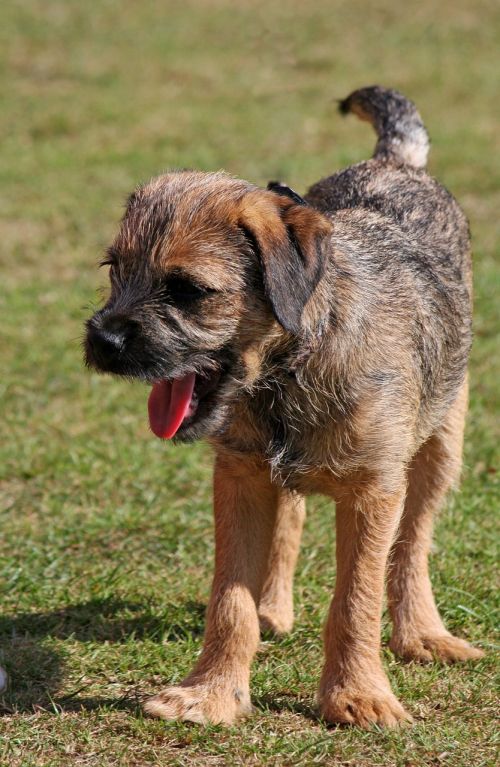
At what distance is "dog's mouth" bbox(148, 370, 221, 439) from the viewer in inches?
158

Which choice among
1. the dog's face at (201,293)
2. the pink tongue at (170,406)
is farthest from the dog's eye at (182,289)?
the pink tongue at (170,406)

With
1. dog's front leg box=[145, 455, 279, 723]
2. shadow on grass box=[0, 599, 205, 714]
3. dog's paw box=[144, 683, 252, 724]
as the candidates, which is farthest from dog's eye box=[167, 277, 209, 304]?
shadow on grass box=[0, 599, 205, 714]

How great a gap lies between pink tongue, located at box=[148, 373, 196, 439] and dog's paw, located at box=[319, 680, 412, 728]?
1.16 m

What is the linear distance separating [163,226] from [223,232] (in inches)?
8.1

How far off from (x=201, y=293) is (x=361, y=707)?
1.61 m

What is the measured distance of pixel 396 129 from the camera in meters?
6.08

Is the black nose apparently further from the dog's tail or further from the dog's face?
the dog's tail

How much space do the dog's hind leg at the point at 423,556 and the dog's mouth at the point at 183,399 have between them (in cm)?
127

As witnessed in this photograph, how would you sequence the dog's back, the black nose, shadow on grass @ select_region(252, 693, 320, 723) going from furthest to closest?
the dog's back
shadow on grass @ select_region(252, 693, 320, 723)
the black nose

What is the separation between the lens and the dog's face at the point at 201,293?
151 inches

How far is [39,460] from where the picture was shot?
6.76m

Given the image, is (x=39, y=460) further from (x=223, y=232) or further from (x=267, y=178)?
(x=267, y=178)

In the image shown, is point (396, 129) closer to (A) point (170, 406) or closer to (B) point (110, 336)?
(A) point (170, 406)

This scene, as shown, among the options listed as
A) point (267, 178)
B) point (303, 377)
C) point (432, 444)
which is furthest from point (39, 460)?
point (267, 178)
